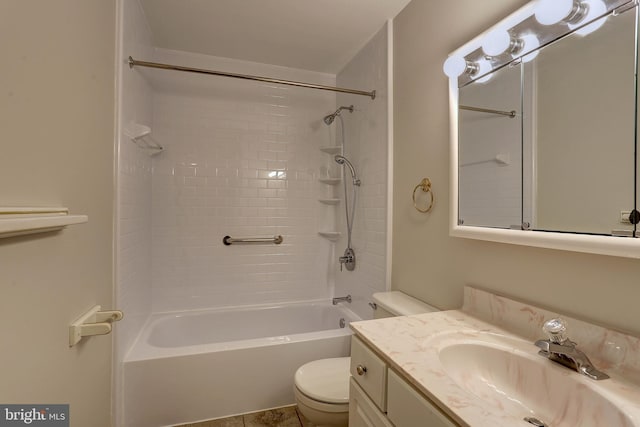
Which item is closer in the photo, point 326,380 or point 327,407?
point 327,407

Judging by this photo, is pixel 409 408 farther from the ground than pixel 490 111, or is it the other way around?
pixel 490 111

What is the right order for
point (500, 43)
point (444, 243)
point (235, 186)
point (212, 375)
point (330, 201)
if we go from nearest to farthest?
point (500, 43) < point (444, 243) < point (212, 375) < point (235, 186) < point (330, 201)

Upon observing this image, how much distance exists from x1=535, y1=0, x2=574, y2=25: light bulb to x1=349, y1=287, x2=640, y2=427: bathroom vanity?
0.93 meters

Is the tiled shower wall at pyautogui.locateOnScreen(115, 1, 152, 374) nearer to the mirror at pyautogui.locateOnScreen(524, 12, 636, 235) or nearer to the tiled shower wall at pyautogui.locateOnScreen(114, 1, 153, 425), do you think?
the tiled shower wall at pyautogui.locateOnScreen(114, 1, 153, 425)

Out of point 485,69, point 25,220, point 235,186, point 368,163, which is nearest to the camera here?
point 25,220

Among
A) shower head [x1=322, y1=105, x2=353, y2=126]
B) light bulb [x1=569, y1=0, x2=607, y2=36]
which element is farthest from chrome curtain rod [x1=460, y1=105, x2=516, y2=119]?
shower head [x1=322, y1=105, x2=353, y2=126]

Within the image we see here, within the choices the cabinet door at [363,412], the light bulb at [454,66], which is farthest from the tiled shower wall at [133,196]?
the light bulb at [454,66]

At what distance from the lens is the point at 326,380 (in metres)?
1.48

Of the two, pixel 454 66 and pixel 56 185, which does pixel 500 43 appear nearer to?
pixel 454 66

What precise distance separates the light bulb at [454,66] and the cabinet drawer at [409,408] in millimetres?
1255

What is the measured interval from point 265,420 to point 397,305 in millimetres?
1059

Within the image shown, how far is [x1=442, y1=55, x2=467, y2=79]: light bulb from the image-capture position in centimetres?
129

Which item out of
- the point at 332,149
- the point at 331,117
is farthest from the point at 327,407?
the point at 331,117

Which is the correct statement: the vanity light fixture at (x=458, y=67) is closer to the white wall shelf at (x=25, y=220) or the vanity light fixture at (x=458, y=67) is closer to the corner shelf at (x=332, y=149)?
the corner shelf at (x=332, y=149)
